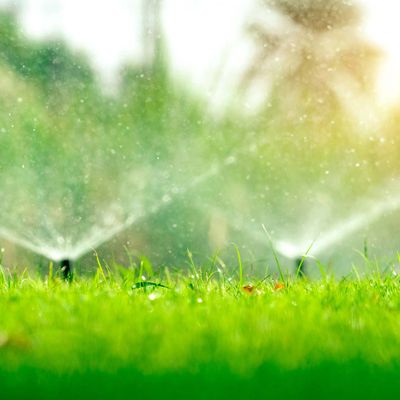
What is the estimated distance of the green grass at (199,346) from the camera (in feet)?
3.52

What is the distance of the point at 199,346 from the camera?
53.4 inches

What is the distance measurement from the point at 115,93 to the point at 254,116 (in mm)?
1662

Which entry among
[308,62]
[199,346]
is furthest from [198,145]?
[199,346]

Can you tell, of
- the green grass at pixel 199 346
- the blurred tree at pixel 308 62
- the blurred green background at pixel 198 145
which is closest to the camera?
the green grass at pixel 199 346

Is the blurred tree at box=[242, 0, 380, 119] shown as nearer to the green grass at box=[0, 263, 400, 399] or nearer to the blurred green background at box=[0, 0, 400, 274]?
the blurred green background at box=[0, 0, 400, 274]

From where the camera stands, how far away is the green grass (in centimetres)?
107

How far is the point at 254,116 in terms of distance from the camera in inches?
302

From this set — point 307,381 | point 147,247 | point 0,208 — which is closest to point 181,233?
point 147,247

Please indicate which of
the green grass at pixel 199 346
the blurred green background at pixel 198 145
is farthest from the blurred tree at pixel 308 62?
the green grass at pixel 199 346

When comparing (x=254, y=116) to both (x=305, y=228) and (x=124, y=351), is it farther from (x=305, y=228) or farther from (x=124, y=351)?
(x=124, y=351)

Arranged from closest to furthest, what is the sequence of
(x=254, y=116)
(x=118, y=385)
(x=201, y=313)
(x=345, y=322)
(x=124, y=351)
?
(x=118, y=385), (x=124, y=351), (x=345, y=322), (x=201, y=313), (x=254, y=116)

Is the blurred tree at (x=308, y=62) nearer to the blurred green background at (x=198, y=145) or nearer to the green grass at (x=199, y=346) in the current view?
the blurred green background at (x=198, y=145)

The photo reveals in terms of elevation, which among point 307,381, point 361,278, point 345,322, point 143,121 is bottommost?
point 307,381

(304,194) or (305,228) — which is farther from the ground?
(304,194)
